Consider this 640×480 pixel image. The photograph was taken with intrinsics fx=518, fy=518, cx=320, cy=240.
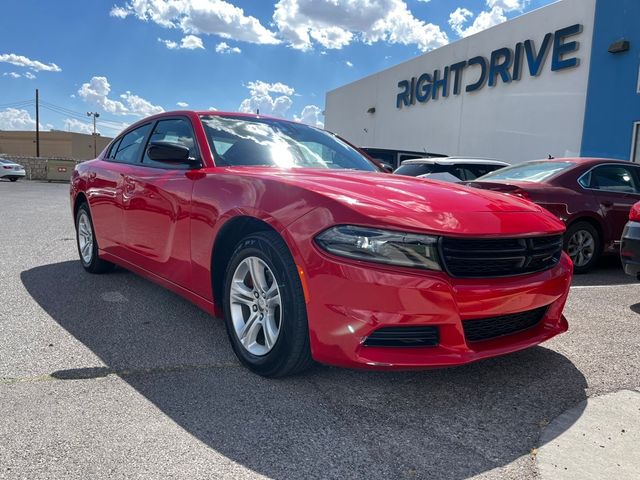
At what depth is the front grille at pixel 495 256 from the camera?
2.44 m

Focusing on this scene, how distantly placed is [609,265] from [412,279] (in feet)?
19.7

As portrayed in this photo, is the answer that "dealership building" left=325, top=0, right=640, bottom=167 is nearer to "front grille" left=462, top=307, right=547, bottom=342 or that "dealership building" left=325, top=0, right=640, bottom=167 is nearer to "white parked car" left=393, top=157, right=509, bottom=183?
"white parked car" left=393, top=157, right=509, bottom=183

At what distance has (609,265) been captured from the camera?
7.15 m

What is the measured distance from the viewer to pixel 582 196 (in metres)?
6.16

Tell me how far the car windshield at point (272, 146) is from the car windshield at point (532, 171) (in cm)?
295

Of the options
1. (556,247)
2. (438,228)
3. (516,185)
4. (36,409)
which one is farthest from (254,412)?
(516,185)

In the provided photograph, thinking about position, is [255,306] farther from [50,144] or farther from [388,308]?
[50,144]

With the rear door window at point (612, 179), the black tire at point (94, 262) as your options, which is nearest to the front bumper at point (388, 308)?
the black tire at point (94, 262)

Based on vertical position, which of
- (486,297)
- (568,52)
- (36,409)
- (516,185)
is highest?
(568,52)

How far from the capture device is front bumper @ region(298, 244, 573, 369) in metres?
2.33

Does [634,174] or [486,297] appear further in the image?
[634,174]

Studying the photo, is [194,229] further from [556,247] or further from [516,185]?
[516,185]

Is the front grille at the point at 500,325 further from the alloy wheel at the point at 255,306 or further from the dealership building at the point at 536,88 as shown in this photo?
the dealership building at the point at 536,88

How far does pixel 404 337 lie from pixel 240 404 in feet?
2.86
